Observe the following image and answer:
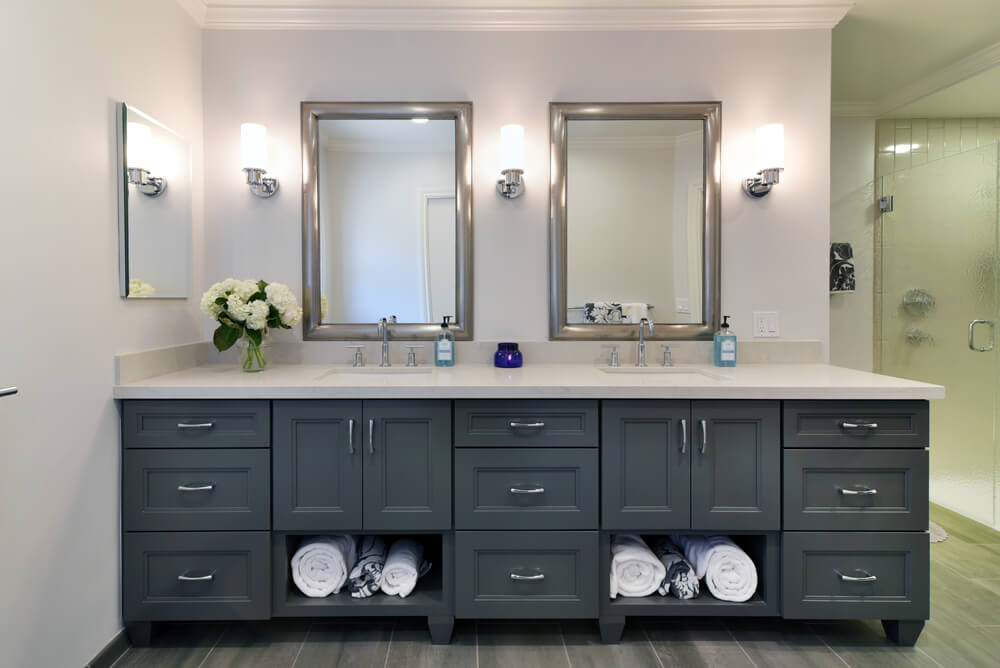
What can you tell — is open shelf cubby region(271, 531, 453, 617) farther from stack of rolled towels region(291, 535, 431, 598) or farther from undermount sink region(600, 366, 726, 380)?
undermount sink region(600, 366, 726, 380)

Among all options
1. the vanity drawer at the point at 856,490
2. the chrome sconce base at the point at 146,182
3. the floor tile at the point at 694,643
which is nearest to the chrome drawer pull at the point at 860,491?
the vanity drawer at the point at 856,490

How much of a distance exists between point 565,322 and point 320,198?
1.13 m

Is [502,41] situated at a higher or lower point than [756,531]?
higher

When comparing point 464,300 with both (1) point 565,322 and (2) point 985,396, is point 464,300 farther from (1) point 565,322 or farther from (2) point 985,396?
(2) point 985,396

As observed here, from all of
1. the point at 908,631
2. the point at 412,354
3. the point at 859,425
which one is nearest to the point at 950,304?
the point at 859,425

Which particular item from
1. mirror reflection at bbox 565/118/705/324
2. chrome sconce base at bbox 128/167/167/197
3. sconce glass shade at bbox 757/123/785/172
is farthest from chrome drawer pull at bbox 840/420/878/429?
chrome sconce base at bbox 128/167/167/197

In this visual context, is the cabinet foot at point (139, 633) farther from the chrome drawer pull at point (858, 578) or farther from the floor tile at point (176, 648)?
the chrome drawer pull at point (858, 578)

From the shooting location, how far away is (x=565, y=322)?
230 cm

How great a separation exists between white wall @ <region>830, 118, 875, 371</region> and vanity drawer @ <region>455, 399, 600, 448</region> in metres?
2.25

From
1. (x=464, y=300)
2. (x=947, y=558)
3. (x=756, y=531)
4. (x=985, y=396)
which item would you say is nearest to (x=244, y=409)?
(x=464, y=300)

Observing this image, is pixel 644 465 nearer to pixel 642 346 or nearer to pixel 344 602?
pixel 642 346

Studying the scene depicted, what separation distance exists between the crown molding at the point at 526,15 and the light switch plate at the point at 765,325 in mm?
1174

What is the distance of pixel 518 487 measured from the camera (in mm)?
1745

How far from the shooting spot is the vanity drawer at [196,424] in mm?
1723
